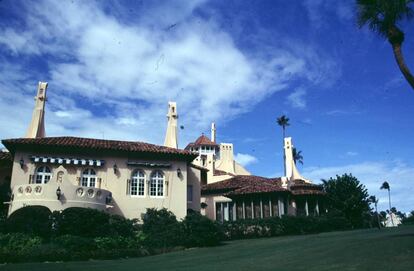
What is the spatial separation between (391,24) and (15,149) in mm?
27593

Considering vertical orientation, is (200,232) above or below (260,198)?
below

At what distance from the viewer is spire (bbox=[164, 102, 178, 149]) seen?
148 ft

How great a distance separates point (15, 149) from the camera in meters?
32.9

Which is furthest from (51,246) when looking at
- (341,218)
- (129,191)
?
(341,218)

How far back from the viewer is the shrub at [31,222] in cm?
2670

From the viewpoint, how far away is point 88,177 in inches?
1366

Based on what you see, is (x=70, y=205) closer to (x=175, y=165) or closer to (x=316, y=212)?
(x=175, y=165)

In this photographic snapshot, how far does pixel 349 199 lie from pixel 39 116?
101 ft

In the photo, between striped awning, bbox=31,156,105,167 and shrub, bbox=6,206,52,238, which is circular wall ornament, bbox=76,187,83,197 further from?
shrub, bbox=6,206,52,238

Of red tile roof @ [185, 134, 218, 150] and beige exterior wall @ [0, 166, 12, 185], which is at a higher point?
red tile roof @ [185, 134, 218, 150]

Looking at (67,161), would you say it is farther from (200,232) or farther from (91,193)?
(200,232)

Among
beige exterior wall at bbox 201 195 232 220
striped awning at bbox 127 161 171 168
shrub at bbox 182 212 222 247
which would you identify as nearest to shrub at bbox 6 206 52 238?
shrub at bbox 182 212 222 247

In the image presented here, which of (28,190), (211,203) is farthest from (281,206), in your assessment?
(28,190)

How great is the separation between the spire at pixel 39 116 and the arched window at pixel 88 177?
30.0ft
